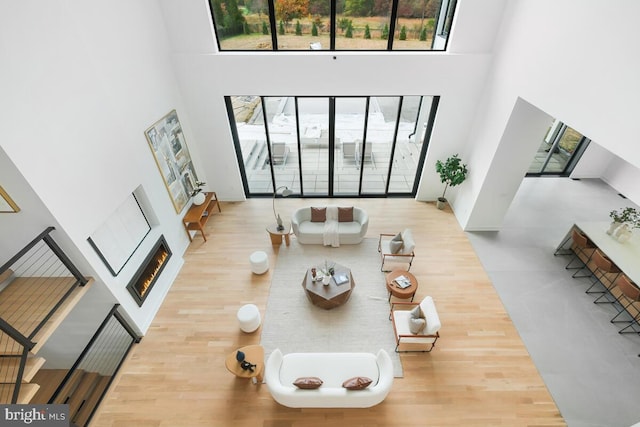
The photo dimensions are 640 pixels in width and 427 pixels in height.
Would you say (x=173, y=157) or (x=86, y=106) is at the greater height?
(x=86, y=106)

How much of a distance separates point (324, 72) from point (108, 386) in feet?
22.2

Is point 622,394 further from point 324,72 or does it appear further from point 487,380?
point 324,72

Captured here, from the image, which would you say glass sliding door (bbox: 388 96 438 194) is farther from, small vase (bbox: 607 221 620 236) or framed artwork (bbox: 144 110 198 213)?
framed artwork (bbox: 144 110 198 213)

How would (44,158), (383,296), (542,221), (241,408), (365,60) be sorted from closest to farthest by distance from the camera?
(44,158) → (241,408) → (383,296) → (365,60) → (542,221)

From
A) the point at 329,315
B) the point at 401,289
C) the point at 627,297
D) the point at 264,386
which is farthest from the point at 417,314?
the point at 627,297

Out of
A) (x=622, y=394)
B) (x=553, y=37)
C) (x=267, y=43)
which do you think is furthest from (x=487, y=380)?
(x=267, y=43)

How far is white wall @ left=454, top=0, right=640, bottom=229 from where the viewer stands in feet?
11.3

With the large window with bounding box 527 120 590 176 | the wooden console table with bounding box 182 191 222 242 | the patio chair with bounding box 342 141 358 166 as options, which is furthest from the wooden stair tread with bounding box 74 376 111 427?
the large window with bounding box 527 120 590 176

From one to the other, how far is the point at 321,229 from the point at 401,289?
227 centimetres

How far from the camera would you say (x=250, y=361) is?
4.55m

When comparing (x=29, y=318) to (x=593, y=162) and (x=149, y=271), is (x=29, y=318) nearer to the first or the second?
(x=149, y=271)

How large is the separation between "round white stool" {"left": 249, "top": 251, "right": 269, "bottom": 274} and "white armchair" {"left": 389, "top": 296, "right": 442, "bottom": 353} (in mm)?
2695

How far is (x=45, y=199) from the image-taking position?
11.3 feet

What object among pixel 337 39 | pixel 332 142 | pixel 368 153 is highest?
pixel 337 39
